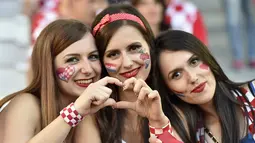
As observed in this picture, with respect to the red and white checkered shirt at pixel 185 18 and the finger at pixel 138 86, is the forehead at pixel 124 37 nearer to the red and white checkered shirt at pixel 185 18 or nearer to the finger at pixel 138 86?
the finger at pixel 138 86

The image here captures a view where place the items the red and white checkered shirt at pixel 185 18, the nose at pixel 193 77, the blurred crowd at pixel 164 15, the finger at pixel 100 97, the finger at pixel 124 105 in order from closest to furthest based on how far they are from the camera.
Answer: the finger at pixel 100 97
the finger at pixel 124 105
the nose at pixel 193 77
the blurred crowd at pixel 164 15
the red and white checkered shirt at pixel 185 18

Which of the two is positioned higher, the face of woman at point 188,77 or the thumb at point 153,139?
the face of woman at point 188,77

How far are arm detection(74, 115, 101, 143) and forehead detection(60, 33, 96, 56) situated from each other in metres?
0.37

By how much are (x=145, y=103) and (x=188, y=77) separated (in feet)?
1.32

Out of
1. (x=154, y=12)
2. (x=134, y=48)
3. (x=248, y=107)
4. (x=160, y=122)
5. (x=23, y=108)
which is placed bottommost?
(x=248, y=107)

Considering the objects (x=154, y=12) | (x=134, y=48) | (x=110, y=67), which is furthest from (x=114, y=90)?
(x=154, y=12)

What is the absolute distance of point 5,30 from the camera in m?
6.92

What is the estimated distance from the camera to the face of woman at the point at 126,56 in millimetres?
3315

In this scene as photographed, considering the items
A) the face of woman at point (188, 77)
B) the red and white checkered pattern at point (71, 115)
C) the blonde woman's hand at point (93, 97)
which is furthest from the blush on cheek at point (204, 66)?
the red and white checkered pattern at point (71, 115)

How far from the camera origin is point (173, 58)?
3.43m

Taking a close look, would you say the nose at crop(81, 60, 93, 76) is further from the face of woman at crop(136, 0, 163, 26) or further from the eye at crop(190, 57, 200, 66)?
the face of woman at crop(136, 0, 163, 26)

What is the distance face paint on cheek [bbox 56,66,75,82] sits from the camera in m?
3.30

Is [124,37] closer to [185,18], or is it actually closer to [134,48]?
[134,48]

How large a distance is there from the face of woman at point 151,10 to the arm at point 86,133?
194 centimetres
